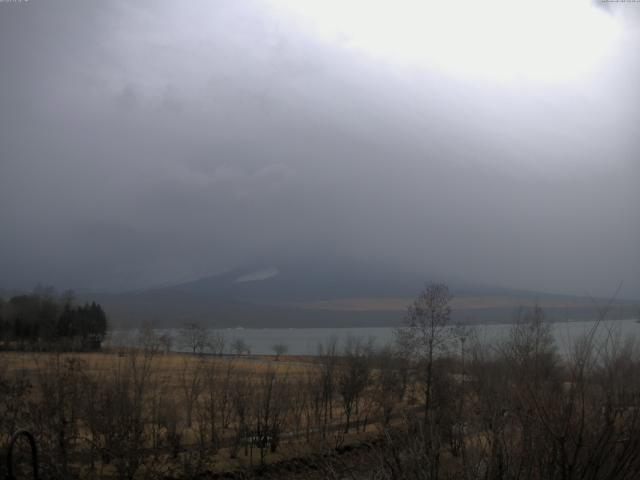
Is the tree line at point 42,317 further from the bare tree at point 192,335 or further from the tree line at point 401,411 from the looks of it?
the tree line at point 401,411

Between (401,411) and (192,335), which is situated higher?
(401,411)

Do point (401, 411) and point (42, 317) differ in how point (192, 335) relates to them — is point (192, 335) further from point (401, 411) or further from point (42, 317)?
point (401, 411)

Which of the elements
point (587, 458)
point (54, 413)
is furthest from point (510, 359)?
point (54, 413)

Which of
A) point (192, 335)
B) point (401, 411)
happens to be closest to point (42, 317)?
point (192, 335)

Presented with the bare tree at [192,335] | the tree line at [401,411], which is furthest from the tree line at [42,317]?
the tree line at [401,411]

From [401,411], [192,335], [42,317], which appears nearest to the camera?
[401,411]

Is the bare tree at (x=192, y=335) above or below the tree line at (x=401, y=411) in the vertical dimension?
below

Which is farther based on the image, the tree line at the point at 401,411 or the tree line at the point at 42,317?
the tree line at the point at 42,317

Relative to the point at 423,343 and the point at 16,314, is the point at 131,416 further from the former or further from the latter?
the point at 16,314

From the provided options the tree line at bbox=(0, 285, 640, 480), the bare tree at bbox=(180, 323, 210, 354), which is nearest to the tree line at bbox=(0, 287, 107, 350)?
the bare tree at bbox=(180, 323, 210, 354)

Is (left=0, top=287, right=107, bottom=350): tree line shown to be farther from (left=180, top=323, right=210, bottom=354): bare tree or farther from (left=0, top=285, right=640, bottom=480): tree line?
(left=0, top=285, right=640, bottom=480): tree line

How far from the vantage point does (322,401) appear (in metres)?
31.0

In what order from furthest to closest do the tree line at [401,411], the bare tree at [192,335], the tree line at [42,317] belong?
the bare tree at [192,335] → the tree line at [42,317] → the tree line at [401,411]

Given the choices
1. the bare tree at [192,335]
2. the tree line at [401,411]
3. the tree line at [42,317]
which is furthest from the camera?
the bare tree at [192,335]
